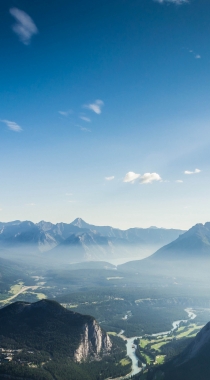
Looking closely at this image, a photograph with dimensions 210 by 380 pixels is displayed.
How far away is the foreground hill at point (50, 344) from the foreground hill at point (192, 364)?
29807 mm

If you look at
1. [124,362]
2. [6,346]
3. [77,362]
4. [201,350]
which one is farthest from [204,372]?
[6,346]

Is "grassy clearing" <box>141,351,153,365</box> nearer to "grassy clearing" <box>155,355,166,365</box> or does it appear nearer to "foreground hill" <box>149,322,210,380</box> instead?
"grassy clearing" <box>155,355,166,365</box>

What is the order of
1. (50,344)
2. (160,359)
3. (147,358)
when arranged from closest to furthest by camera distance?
(50,344) → (160,359) → (147,358)

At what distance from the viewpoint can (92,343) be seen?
7279 inches

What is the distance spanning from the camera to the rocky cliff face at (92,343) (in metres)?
177

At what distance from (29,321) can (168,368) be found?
8171 centimetres

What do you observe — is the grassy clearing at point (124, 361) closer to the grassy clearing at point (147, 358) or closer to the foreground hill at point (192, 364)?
the grassy clearing at point (147, 358)

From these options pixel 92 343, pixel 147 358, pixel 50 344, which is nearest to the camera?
pixel 50 344

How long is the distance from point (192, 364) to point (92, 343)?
60275 mm

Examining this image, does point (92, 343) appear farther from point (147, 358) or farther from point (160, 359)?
point (160, 359)

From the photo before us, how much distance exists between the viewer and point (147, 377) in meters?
153

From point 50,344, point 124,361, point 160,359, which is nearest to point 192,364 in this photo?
point 160,359

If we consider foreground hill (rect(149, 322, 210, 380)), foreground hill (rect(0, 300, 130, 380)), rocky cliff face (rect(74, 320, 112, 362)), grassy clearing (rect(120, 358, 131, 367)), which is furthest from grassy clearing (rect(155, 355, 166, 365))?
rocky cliff face (rect(74, 320, 112, 362))

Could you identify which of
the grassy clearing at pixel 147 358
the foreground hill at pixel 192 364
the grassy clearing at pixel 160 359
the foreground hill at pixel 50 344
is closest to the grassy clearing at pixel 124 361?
the foreground hill at pixel 50 344
